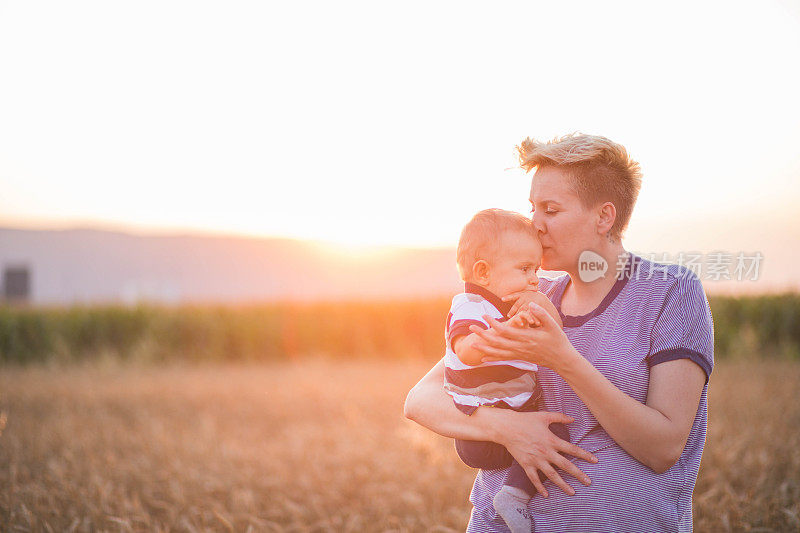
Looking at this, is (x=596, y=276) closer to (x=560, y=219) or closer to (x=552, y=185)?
(x=560, y=219)

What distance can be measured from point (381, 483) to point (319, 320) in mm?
12680

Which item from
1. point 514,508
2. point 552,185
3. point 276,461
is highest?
point 552,185

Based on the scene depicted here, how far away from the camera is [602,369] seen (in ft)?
7.77

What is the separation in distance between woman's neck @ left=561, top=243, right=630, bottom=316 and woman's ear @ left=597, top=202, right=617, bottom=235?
8 cm

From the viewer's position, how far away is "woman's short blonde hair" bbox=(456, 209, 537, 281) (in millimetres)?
2578

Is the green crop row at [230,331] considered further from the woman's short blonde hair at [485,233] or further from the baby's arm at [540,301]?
the baby's arm at [540,301]

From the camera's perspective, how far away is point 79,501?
470cm

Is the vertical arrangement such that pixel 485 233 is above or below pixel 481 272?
above

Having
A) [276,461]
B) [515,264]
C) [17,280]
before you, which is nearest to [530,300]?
[515,264]

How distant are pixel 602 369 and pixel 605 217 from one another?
575mm

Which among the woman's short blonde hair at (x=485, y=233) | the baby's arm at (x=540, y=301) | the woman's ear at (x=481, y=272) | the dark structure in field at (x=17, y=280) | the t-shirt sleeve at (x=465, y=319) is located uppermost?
the woman's short blonde hair at (x=485, y=233)

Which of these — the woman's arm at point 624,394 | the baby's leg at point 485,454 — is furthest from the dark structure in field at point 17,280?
the woman's arm at point 624,394

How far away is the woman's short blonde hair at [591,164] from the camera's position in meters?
2.39

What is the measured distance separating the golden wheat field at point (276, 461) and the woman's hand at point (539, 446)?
5.42 ft
